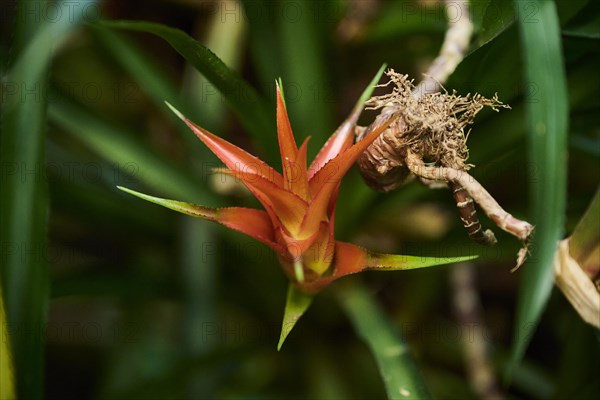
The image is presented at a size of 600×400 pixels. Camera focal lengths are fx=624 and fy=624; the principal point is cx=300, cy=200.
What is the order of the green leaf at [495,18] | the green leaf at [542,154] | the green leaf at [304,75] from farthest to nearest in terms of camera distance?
the green leaf at [304,75]
the green leaf at [495,18]
the green leaf at [542,154]

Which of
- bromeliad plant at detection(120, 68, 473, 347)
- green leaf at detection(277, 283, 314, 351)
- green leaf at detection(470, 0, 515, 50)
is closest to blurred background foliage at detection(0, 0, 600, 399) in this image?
green leaf at detection(470, 0, 515, 50)

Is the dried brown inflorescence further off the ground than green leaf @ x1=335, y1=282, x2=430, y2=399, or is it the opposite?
the dried brown inflorescence

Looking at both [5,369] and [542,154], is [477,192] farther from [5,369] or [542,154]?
Answer: [5,369]

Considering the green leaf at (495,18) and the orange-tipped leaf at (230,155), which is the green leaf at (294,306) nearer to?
the orange-tipped leaf at (230,155)

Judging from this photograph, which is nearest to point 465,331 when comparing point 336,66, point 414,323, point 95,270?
point 414,323

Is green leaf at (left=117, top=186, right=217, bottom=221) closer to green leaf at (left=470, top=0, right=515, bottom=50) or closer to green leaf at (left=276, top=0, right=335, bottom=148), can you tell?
green leaf at (left=470, top=0, right=515, bottom=50)

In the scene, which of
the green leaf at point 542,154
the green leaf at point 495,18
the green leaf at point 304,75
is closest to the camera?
the green leaf at point 542,154

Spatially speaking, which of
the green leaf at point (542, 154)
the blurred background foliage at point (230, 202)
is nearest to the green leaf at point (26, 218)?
the blurred background foliage at point (230, 202)
